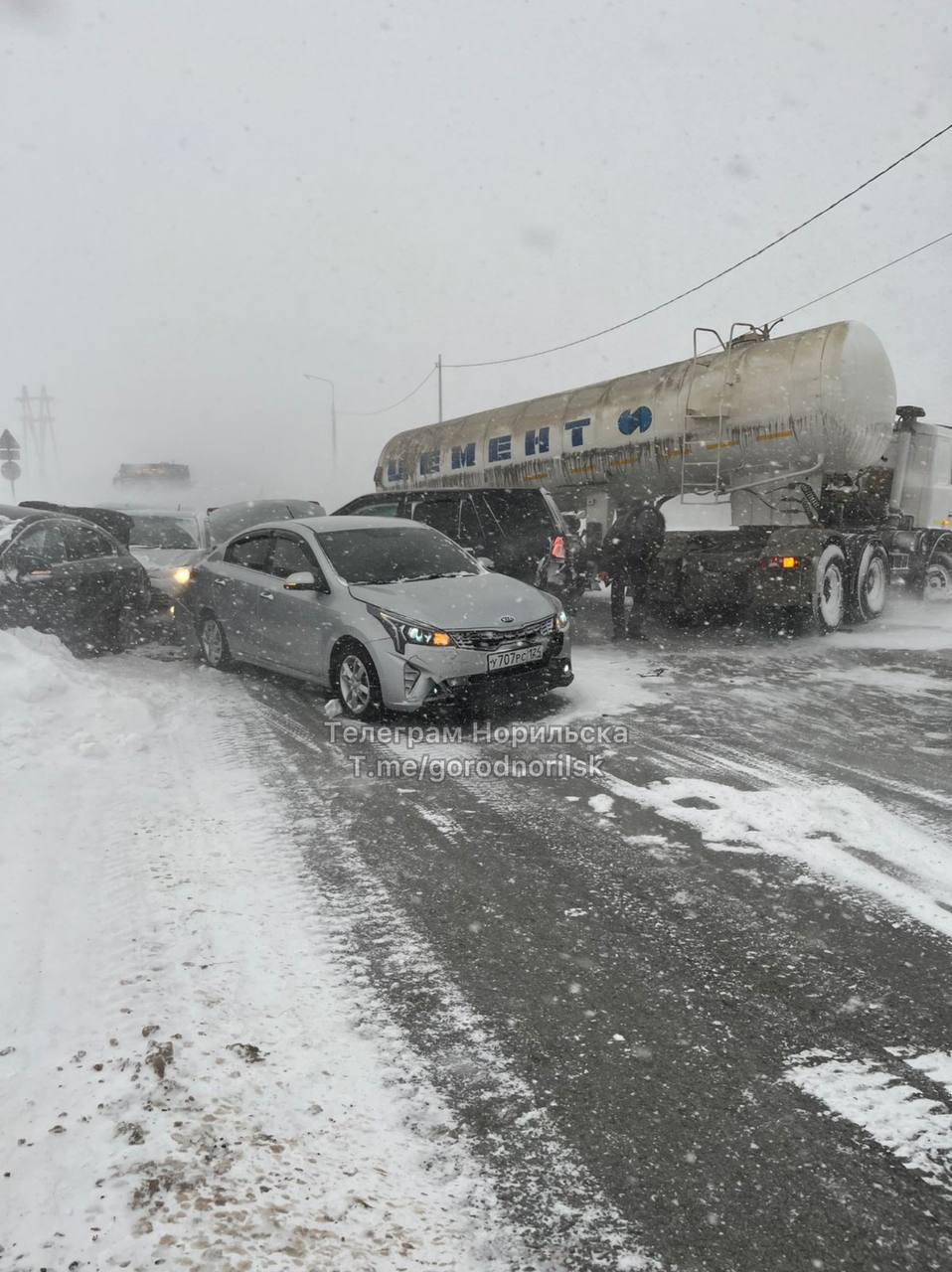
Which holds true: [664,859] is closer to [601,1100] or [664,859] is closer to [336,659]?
[601,1100]

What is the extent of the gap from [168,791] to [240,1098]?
287 centimetres

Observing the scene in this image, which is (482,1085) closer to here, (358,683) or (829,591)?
(358,683)

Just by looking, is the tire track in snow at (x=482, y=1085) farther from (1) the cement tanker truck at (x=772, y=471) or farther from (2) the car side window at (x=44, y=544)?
(1) the cement tanker truck at (x=772, y=471)

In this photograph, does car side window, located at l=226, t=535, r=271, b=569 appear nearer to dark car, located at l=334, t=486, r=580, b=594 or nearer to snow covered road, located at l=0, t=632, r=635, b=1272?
dark car, located at l=334, t=486, r=580, b=594

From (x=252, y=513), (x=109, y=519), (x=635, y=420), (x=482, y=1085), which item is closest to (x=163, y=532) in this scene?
(x=109, y=519)

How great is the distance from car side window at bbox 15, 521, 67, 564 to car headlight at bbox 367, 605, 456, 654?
14.5 feet

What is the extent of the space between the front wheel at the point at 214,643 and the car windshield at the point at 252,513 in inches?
196

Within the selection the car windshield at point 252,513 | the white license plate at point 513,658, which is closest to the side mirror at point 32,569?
the car windshield at point 252,513

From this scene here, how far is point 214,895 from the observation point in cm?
368

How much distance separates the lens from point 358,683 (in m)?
6.82

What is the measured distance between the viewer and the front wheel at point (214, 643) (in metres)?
8.76

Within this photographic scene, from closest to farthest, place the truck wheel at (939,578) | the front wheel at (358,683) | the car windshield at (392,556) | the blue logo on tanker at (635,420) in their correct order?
the front wheel at (358,683)
the car windshield at (392,556)
the blue logo on tanker at (635,420)
the truck wheel at (939,578)

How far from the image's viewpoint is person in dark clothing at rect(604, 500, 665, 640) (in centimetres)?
1073

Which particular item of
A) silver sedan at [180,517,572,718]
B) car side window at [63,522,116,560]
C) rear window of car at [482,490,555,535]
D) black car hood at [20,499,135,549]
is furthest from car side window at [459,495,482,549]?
black car hood at [20,499,135,549]
